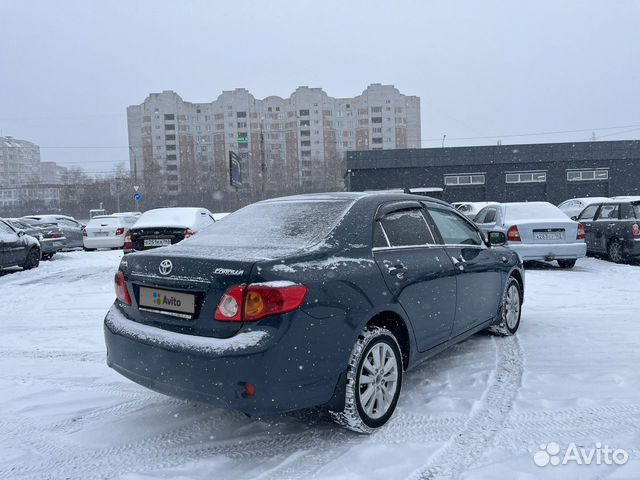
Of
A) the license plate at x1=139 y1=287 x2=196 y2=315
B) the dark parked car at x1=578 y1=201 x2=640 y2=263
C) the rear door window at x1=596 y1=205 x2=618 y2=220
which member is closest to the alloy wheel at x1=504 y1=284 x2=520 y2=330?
the license plate at x1=139 y1=287 x2=196 y2=315

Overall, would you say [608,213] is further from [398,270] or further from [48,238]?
[48,238]

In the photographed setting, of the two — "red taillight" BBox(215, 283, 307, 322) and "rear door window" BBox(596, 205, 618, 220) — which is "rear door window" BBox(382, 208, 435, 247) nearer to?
"red taillight" BBox(215, 283, 307, 322)

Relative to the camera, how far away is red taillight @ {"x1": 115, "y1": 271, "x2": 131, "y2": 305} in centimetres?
329

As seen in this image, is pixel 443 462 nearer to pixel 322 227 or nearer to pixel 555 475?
pixel 555 475

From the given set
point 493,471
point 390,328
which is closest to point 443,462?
point 493,471

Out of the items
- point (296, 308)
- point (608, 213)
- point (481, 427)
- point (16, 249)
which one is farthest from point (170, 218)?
point (608, 213)

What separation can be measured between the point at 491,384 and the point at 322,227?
72.5 inches

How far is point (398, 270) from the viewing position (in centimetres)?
341

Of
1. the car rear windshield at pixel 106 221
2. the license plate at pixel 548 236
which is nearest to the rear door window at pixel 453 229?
the license plate at pixel 548 236

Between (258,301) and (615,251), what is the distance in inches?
411

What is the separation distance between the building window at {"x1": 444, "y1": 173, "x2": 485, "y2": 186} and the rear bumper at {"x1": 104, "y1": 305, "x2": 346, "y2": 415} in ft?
99.8

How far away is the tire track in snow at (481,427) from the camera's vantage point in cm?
271

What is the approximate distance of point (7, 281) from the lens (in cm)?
1018

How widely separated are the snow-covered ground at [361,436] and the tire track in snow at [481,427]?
10 millimetres
